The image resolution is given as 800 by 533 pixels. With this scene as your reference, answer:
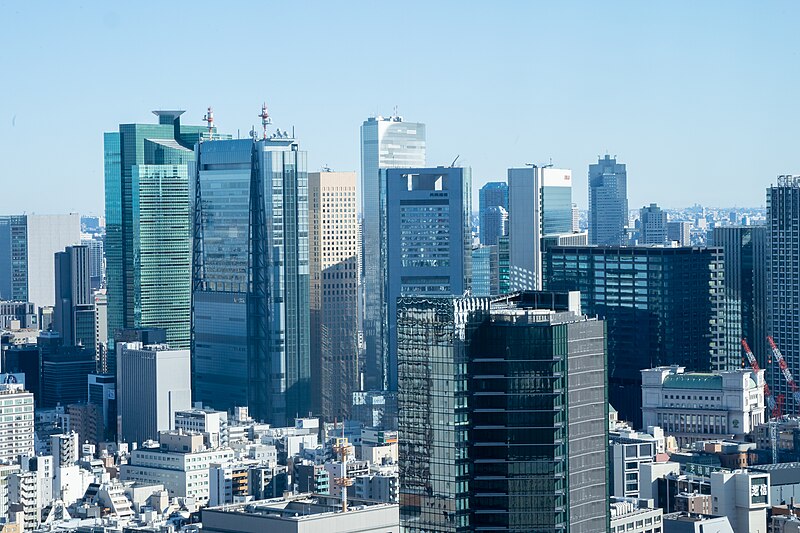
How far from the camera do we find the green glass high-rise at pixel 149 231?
88.9 metres

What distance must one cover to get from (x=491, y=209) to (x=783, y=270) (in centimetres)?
4481

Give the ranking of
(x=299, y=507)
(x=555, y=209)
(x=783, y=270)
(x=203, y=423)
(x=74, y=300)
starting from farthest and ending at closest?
(x=74, y=300)
(x=555, y=209)
(x=783, y=270)
(x=203, y=423)
(x=299, y=507)

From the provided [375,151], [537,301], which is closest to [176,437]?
[537,301]

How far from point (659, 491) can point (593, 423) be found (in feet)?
63.0

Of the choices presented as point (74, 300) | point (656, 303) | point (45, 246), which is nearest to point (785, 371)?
point (656, 303)

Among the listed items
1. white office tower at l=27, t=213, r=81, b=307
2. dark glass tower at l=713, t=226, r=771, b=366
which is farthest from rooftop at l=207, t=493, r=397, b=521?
white office tower at l=27, t=213, r=81, b=307

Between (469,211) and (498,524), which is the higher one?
(469,211)

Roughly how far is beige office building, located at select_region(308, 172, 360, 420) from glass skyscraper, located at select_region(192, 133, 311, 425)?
8.57ft

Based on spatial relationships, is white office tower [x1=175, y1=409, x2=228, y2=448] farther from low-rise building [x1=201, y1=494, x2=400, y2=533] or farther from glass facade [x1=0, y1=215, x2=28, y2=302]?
glass facade [x1=0, y1=215, x2=28, y2=302]

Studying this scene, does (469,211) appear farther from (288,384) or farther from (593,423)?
(593,423)

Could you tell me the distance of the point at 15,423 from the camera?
7038 centimetres

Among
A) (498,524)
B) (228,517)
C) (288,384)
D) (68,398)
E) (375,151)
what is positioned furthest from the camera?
(375,151)

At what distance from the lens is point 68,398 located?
84438 millimetres

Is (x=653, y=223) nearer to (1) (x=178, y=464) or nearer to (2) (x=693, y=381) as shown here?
(2) (x=693, y=381)
